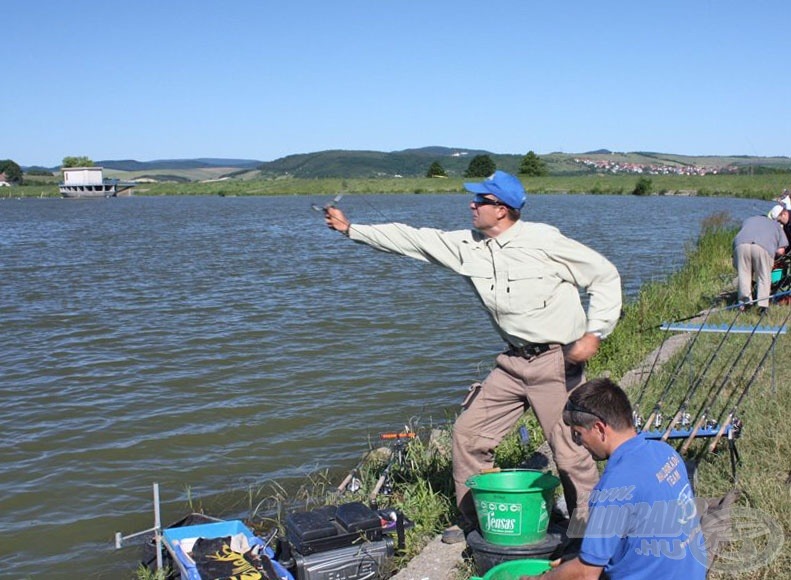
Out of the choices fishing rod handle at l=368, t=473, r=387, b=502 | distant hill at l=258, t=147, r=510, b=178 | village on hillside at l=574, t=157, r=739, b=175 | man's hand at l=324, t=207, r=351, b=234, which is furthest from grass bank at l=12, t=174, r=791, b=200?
man's hand at l=324, t=207, r=351, b=234

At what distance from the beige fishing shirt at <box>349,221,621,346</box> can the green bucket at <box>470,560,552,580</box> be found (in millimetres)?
1125

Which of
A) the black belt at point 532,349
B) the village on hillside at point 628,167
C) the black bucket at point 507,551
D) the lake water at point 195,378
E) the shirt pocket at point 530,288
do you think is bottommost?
the lake water at point 195,378

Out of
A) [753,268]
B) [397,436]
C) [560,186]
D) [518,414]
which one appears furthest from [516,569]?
[560,186]

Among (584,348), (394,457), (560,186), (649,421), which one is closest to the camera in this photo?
(584,348)

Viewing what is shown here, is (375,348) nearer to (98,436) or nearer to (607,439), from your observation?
(98,436)

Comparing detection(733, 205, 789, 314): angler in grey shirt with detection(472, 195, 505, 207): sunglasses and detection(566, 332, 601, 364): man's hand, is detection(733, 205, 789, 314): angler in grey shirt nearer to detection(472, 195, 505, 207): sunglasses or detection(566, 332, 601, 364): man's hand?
detection(566, 332, 601, 364): man's hand

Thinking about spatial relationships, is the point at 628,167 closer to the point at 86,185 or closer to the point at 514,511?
the point at 86,185

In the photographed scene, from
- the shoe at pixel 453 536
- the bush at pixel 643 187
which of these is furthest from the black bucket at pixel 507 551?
the bush at pixel 643 187

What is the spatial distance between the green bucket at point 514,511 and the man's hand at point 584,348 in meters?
0.64

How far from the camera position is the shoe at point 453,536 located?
5.18 m

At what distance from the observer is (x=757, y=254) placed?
10.5m

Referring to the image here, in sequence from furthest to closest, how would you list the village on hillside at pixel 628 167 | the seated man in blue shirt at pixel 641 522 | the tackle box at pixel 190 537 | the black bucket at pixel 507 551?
the village on hillside at pixel 628 167 < the tackle box at pixel 190 537 < the black bucket at pixel 507 551 < the seated man in blue shirt at pixel 641 522

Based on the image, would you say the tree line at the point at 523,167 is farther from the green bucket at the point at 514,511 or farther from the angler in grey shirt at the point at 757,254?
the green bucket at the point at 514,511

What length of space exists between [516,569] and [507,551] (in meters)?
0.22
